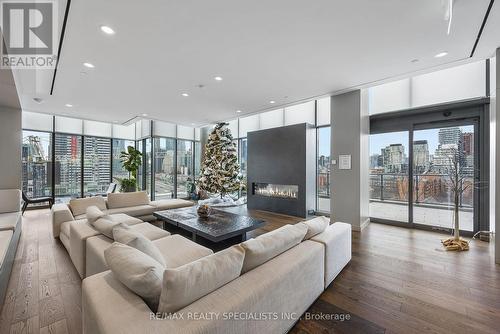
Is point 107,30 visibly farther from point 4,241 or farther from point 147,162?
point 147,162

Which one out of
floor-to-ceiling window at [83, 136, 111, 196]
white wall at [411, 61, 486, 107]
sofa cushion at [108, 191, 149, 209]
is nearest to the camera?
white wall at [411, 61, 486, 107]

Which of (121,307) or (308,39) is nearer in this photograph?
(121,307)

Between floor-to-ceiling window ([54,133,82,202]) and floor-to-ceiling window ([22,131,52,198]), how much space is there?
0.18 m

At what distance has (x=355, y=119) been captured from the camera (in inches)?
176

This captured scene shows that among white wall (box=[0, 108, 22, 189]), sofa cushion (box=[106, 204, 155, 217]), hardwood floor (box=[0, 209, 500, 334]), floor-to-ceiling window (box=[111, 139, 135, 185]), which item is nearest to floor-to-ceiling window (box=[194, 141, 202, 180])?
floor-to-ceiling window (box=[111, 139, 135, 185])

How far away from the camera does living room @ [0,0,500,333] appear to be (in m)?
1.56

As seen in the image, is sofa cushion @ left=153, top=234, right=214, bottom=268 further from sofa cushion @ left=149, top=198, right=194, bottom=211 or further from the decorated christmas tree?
the decorated christmas tree

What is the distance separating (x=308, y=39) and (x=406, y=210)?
4219mm

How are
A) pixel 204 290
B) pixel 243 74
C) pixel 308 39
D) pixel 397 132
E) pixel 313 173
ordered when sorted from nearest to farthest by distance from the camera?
pixel 204 290 < pixel 308 39 < pixel 243 74 < pixel 397 132 < pixel 313 173

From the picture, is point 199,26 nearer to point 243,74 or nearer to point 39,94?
point 243,74

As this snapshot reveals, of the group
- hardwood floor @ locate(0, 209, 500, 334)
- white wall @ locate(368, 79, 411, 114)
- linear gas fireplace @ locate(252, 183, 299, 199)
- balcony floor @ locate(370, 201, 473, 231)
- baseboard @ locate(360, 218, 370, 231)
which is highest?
white wall @ locate(368, 79, 411, 114)

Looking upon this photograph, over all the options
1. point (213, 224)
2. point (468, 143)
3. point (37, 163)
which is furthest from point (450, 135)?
point (37, 163)

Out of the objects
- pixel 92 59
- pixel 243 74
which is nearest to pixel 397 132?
pixel 243 74

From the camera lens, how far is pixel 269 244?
1.70 m
